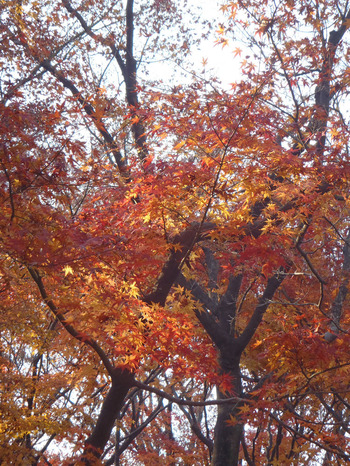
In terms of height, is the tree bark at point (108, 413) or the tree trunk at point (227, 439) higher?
the tree trunk at point (227, 439)

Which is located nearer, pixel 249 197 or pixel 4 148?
pixel 4 148

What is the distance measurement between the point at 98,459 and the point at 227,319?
10.8 feet

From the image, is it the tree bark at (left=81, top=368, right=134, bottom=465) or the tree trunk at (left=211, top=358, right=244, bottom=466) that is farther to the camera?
the tree trunk at (left=211, top=358, right=244, bottom=466)

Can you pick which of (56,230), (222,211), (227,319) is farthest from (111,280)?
(227,319)

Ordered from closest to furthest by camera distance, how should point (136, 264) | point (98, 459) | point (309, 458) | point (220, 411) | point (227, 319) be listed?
point (136, 264) < point (98, 459) < point (220, 411) < point (227, 319) < point (309, 458)

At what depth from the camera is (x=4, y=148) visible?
162 inches

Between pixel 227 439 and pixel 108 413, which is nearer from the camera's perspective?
pixel 108 413

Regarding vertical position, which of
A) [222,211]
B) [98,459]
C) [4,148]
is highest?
[222,211]

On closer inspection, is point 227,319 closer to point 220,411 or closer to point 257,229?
point 220,411

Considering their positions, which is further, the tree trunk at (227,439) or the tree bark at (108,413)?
the tree trunk at (227,439)

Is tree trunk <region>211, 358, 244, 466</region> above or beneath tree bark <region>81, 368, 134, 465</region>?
above

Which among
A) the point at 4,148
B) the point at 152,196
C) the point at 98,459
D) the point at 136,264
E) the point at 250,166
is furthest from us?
the point at 98,459

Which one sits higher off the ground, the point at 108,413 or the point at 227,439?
the point at 227,439

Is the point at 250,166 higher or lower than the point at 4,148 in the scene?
higher
